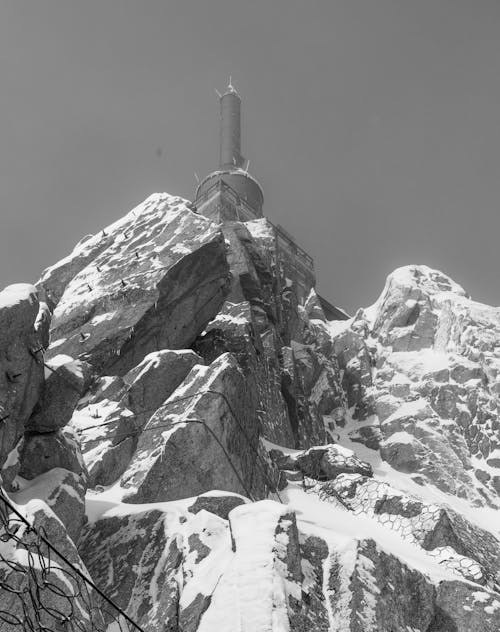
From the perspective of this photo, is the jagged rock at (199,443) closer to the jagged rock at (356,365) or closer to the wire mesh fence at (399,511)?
the wire mesh fence at (399,511)

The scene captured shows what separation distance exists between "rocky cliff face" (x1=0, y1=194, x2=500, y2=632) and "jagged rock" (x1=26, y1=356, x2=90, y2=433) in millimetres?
42

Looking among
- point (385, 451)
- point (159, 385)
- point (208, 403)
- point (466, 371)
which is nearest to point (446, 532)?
point (208, 403)

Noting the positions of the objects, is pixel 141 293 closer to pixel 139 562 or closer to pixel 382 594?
pixel 139 562

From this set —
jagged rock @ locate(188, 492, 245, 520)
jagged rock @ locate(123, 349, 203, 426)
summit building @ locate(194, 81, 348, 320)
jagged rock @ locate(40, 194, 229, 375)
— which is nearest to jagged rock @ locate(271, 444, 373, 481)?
jagged rock @ locate(123, 349, 203, 426)

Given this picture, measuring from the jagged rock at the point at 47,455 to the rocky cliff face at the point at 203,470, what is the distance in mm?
52

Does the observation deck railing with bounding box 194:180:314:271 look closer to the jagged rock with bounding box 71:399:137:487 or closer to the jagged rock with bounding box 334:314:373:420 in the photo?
the jagged rock with bounding box 334:314:373:420

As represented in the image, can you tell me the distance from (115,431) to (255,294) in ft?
78.3

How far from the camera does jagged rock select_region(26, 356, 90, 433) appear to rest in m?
22.1

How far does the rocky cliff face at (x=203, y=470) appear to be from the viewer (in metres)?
17.1

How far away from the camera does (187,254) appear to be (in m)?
38.6

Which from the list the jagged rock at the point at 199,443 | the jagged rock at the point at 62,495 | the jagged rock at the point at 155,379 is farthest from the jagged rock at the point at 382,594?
the jagged rock at the point at 155,379

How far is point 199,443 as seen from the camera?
2573 cm

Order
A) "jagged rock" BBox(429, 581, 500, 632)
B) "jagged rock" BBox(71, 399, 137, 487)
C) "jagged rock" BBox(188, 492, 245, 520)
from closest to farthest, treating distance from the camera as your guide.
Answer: "jagged rock" BBox(429, 581, 500, 632), "jagged rock" BBox(188, 492, 245, 520), "jagged rock" BBox(71, 399, 137, 487)

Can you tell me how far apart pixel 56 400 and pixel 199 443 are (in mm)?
5390
